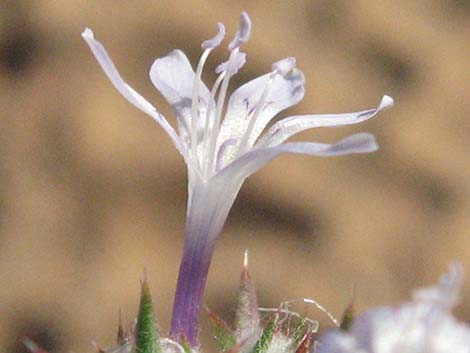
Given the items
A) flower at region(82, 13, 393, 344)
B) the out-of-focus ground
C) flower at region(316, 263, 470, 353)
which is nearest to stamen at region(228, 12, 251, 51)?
flower at region(82, 13, 393, 344)

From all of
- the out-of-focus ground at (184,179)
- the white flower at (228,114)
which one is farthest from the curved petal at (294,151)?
the out-of-focus ground at (184,179)

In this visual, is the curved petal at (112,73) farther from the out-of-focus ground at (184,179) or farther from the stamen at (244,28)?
the out-of-focus ground at (184,179)

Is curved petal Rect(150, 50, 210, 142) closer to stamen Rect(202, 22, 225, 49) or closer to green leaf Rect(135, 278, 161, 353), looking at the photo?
stamen Rect(202, 22, 225, 49)

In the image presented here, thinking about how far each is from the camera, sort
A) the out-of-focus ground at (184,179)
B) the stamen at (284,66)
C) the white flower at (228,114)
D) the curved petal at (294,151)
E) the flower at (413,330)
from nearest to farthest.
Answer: the flower at (413,330), the curved petal at (294,151), the white flower at (228,114), the stamen at (284,66), the out-of-focus ground at (184,179)

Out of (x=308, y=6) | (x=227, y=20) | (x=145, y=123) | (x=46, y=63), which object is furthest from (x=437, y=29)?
(x=46, y=63)

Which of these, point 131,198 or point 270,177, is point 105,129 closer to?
point 131,198
